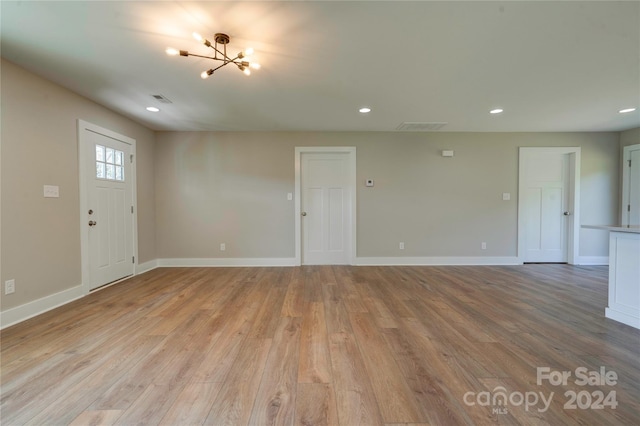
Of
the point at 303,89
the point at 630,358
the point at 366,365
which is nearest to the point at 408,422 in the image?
the point at 366,365

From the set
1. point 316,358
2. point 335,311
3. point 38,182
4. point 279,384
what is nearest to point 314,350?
point 316,358

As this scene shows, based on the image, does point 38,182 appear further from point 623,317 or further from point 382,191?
point 623,317

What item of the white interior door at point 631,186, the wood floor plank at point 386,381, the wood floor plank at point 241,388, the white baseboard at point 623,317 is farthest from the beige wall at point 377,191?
the wood floor plank at point 241,388

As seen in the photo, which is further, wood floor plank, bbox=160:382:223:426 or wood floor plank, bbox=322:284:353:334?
wood floor plank, bbox=322:284:353:334

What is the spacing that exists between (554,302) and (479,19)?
10.1ft

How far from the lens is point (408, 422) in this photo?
124 centimetres

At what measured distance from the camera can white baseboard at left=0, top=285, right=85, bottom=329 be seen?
2.26 meters

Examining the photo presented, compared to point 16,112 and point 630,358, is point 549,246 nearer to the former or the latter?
point 630,358

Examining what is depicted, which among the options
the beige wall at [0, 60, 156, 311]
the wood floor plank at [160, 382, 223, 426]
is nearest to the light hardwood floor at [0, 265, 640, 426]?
the wood floor plank at [160, 382, 223, 426]

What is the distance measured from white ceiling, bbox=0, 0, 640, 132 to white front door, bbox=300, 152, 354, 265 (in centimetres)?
116

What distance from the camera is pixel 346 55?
2.20 m

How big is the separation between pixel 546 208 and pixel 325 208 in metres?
4.24

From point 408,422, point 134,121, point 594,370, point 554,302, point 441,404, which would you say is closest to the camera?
point 408,422

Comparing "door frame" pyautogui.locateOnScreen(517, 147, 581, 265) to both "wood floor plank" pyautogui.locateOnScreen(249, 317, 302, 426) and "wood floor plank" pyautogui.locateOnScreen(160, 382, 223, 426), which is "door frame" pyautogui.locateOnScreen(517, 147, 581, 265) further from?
"wood floor plank" pyautogui.locateOnScreen(160, 382, 223, 426)
